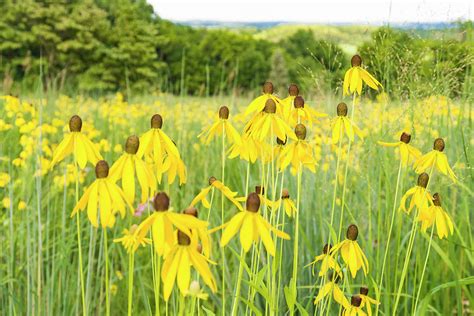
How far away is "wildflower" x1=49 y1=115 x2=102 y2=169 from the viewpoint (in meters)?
0.94

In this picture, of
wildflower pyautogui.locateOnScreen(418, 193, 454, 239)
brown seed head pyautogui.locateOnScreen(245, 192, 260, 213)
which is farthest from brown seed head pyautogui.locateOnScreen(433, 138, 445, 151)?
brown seed head pyautogui.locateOnScreen(245, 192, 260, 213)

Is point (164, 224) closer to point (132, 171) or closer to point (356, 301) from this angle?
point (132, 171)

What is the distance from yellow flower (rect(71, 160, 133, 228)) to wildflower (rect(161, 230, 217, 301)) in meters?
0.09

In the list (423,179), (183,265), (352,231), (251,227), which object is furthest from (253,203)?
(423,179)

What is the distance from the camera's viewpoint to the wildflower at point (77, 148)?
938 mm

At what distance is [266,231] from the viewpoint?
0.83 metres

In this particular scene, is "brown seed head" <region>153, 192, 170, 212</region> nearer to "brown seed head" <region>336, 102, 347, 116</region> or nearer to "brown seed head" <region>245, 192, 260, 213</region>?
"brown seed head" <region>245, 192, 260, 213</region>

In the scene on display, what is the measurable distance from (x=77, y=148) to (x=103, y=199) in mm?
160

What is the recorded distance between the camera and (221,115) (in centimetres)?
116

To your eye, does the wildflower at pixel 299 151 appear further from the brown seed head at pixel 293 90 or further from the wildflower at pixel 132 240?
the wildflower at pixel 132 240

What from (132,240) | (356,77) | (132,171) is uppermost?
(356,77)

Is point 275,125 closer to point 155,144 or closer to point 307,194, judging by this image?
point 155,144

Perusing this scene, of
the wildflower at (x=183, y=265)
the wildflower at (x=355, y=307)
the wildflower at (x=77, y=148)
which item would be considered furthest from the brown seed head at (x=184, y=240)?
the wildflower at (x=355, y=307)

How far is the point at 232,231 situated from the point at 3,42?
2856 cm
